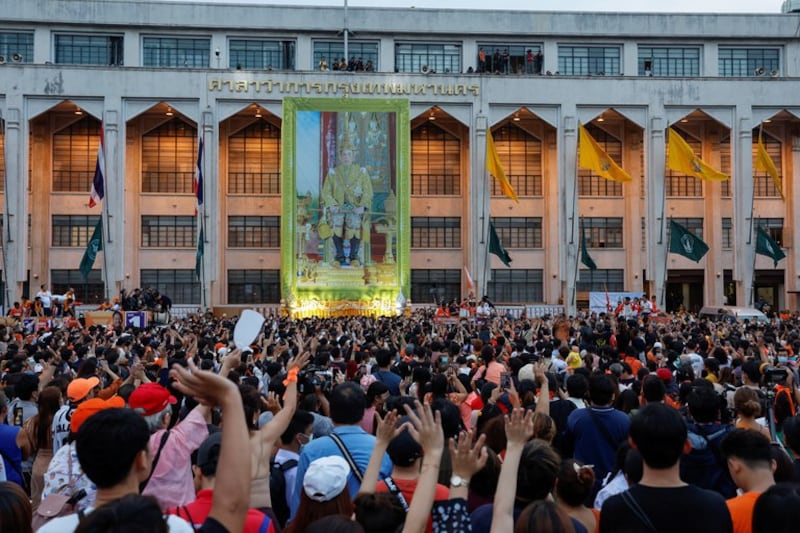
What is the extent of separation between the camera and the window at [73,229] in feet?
141

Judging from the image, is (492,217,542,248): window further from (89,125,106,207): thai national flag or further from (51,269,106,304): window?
(51,269,106,304): window

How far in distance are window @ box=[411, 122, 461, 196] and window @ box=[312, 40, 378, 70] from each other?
4882 mm

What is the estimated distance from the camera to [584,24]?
4575 cm

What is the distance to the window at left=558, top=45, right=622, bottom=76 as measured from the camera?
46.1 meters

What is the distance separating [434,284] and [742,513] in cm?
4124

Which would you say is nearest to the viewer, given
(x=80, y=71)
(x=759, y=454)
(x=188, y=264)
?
(x=759, y=454)

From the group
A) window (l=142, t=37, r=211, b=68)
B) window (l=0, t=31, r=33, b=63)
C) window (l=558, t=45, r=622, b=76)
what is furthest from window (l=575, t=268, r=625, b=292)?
window (l=0, t=31, r=33, b=63)

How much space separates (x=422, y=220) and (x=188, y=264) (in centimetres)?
1351

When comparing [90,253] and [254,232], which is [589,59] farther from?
[90,253]

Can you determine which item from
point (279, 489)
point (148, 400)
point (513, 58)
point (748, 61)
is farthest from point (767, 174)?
point (148, 400)

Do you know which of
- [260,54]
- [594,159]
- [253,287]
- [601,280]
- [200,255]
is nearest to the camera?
[594,159]

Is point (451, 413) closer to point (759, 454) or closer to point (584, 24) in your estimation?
point (759, 454)

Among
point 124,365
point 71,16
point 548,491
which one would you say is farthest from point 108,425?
point 71,16

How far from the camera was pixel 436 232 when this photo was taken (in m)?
45.7
